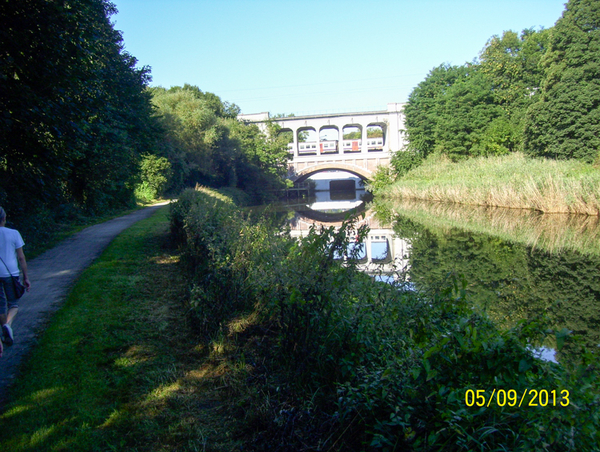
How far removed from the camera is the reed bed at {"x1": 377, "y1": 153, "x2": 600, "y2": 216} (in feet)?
50.1

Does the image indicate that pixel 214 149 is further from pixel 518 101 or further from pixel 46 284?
pixel 46 284

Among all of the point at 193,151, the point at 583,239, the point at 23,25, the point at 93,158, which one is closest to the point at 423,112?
the point at 193,151

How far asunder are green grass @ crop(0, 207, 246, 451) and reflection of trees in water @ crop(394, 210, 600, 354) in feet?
8.10

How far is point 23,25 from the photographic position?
5555 mm

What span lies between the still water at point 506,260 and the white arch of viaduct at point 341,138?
29.9 metres

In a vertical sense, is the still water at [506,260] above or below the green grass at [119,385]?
below

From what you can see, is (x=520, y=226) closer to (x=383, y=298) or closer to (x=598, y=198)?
(x=598, y=198)

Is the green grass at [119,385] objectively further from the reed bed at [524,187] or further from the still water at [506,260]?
the reed bed at [524,187]

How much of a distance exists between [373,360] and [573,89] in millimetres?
29764

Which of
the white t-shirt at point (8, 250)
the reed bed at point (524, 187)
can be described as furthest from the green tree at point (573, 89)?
the white t-shirt at point (8, 250)

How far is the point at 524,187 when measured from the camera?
17.7 m

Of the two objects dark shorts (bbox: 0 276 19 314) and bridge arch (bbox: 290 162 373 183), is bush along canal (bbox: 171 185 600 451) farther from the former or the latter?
bridge arch (bbox: 290 162 373 183)

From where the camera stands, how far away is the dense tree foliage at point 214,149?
99.0 feet

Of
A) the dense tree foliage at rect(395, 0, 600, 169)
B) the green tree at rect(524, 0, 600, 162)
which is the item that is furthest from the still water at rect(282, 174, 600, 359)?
the dense tree foliage at rect(395, 0, 600, 169)
